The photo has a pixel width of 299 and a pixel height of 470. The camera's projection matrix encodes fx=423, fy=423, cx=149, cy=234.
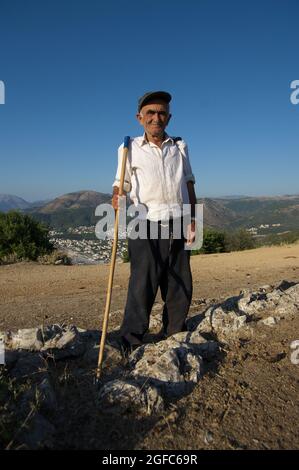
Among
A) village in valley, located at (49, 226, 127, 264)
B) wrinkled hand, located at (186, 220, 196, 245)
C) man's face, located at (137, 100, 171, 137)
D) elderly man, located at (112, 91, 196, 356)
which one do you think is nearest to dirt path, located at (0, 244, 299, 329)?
village in valley, located at (49, 226, 127, 264)

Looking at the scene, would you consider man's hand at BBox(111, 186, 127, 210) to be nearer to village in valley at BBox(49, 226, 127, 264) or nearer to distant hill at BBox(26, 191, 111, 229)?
village in valley at BBox(49, 226, 127, 264)

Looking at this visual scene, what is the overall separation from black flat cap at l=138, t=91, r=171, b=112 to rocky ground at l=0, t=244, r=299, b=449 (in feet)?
6.85

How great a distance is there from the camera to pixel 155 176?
3.74m

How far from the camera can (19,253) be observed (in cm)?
1177

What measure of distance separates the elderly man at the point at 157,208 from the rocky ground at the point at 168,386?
38cm

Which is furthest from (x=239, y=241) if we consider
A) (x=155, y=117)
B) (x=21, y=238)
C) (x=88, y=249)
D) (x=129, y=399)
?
(x=129, y=399)

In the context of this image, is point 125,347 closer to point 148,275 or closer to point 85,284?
point 148,275

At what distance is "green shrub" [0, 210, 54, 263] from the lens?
11.9 metres

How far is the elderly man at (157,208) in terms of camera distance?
3.74 metres

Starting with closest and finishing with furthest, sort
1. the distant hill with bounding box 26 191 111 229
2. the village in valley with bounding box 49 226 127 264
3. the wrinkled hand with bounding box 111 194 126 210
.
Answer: the wrinkled hand with bounding box 111 194 126 210 → the village in valley with bounding box 49 226 127 264 → the distant hill with bounding box 26 191 111 229

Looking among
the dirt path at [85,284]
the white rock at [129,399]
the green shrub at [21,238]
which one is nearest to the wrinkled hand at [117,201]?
the white rock at [129,399]

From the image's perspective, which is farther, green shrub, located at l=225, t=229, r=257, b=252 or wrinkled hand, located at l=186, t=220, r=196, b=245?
green shrub, located at l=225, t=229, r=257, b=252

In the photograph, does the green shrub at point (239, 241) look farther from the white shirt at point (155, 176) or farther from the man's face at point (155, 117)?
the man's face at point (155, 117)
